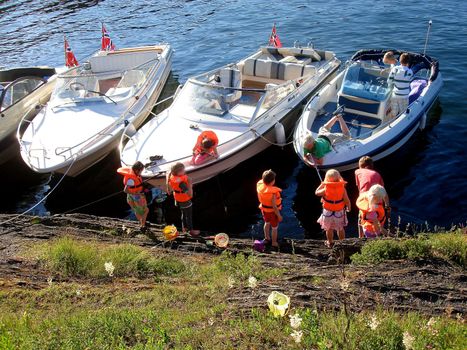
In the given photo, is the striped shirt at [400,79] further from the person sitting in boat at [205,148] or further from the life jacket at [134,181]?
the life jacket at [134,181]

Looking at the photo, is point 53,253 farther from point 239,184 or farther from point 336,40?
point 336,40

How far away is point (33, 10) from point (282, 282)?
28.4 metres

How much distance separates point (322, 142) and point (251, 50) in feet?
35.1

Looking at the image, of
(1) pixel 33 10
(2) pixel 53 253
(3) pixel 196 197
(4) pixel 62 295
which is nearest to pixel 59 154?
(3) pixel 196 197

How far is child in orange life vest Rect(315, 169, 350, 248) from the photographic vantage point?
8016mm

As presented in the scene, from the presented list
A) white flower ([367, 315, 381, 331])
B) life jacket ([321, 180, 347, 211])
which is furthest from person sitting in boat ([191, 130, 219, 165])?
white flower ([367, 315, 381, 331])

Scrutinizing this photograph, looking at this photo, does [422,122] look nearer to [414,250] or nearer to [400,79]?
[400,79]

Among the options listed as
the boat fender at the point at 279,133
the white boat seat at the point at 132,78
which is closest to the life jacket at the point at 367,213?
the boat fender at the point at 279,133

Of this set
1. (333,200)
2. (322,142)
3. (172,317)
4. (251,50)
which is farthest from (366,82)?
(172,317)

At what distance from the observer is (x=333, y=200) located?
813 cm

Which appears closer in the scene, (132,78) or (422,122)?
(422,122)

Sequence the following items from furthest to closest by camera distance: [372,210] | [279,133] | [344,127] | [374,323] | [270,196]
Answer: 1. [279,133]
2. [344,127]
3. [270,196]
4. [372,210]
5. [374,323]

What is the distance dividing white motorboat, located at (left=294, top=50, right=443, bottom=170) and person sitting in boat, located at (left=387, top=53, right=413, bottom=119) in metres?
0.17

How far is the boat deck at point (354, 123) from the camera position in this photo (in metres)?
11.6
